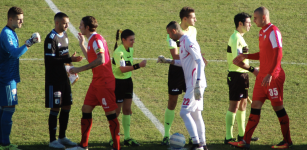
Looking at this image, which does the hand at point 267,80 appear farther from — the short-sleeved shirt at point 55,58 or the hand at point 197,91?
the short-sleeved shirt at point 55,58

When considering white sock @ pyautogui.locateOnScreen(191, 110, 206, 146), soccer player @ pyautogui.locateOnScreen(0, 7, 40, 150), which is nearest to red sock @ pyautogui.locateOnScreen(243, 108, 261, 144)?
white sock @ pyautogui.locateOnScreen(191, 110, 206, 146)

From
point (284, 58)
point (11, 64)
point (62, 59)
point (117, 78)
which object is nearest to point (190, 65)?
point (117, 78)

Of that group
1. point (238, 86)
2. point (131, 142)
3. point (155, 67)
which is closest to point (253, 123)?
point (238, 86)

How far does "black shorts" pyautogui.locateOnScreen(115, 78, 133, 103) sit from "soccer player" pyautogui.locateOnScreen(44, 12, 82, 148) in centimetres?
87

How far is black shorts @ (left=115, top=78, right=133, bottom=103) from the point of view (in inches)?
277

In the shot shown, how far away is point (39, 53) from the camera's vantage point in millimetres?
12656

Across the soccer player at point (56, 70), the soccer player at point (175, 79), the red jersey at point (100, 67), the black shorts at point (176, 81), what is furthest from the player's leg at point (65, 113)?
the black shorts at point (176, 81)

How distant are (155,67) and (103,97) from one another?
5700mm

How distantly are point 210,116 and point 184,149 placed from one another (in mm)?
2242

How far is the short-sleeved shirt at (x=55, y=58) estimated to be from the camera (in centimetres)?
678

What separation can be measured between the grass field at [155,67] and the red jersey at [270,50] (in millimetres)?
1585

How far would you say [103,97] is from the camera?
643 cm

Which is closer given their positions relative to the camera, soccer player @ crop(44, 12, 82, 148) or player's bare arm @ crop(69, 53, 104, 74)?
player's bare arm @ crop(69, 53, 104, 74)

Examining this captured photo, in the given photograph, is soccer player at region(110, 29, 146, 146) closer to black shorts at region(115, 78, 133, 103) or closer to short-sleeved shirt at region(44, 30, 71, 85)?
black shorts at region(115, 78, 133, 103)
